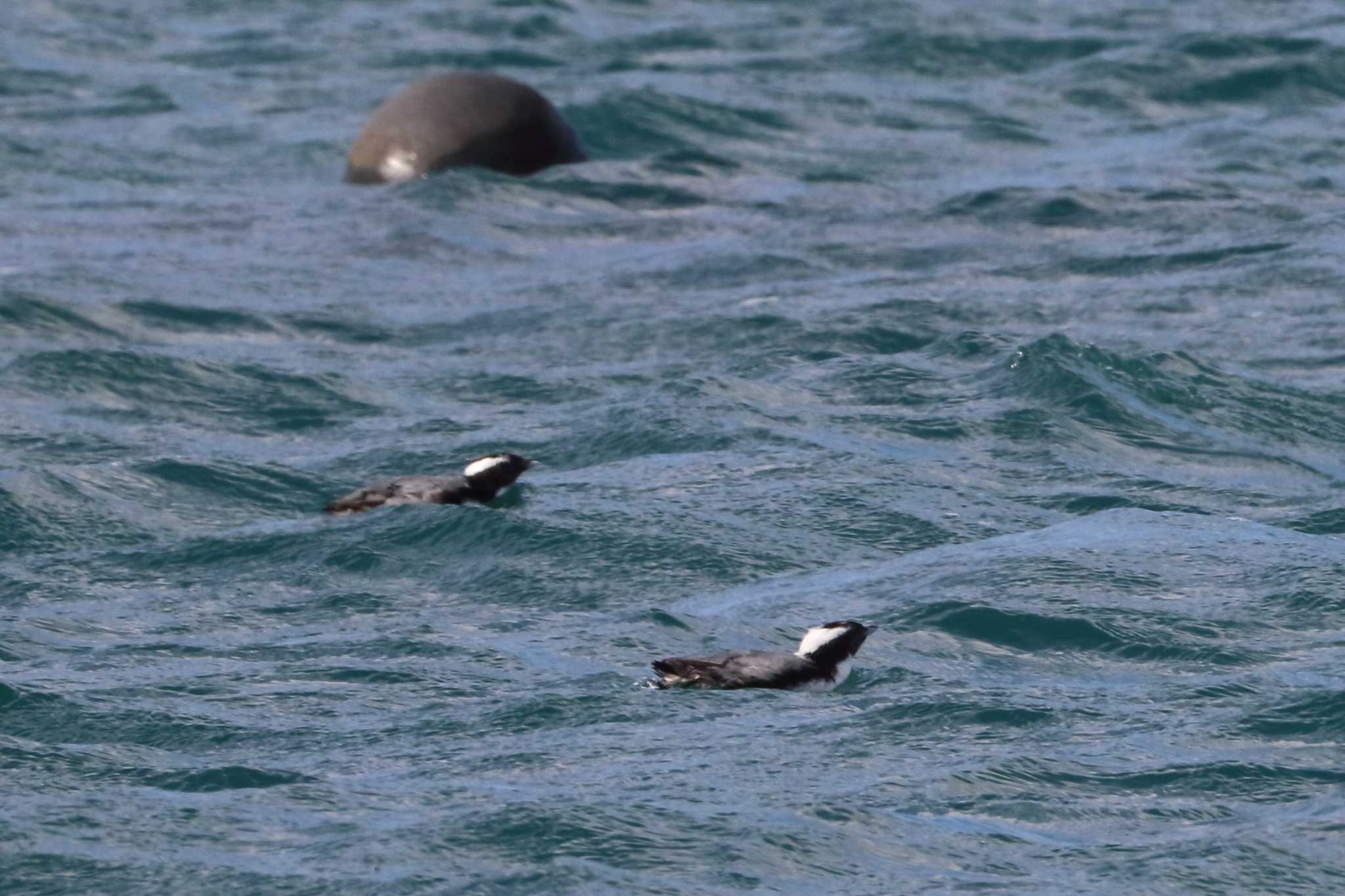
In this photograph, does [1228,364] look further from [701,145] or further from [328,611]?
[701,145]

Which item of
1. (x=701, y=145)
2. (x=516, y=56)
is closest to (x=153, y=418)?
(x=701, y=145)

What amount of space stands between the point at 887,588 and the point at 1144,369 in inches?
168

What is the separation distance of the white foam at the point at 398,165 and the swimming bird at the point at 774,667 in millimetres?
10578

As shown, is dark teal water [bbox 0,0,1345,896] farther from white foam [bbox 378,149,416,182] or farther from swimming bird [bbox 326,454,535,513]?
white foam [bbox 378,149,416,182]

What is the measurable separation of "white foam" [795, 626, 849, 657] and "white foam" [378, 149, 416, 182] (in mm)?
10689

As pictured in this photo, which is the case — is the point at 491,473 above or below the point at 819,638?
below

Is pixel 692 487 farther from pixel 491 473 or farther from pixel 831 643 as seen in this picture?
pixel 831 643

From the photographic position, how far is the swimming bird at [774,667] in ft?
27.0

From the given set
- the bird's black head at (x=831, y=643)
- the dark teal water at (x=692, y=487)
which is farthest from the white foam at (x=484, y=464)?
the bird's black head at (x=831, y=643)

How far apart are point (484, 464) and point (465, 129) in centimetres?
789

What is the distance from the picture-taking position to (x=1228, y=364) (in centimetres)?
1392

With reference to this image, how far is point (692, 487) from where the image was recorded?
38.0 feet

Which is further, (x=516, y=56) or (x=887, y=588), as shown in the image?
(x=516, y=56)

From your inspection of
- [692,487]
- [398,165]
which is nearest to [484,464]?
[692,487]
